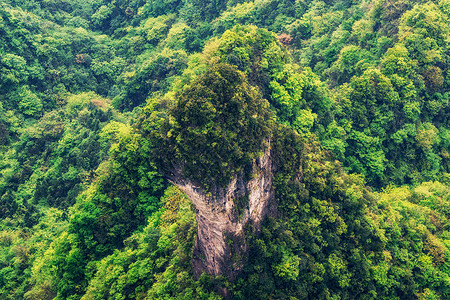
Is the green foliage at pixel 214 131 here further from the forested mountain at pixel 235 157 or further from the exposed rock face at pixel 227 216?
the exposed rock face at pixel 227 216

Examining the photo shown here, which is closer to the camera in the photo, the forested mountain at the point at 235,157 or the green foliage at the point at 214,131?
the green foliage at the point at 214,131

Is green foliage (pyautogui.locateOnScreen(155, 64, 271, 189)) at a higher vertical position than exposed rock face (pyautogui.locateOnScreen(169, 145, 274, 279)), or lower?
higher

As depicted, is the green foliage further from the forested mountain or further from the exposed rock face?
the exposed rock face

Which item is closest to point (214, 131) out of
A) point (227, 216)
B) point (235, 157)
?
point (235, 157)

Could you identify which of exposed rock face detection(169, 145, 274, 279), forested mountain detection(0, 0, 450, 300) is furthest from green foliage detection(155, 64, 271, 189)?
exposed rock face detection(169, 145, 274, 279)

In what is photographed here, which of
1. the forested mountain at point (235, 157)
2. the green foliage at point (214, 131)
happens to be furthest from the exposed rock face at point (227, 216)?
the green foliage at point (214, 131)
